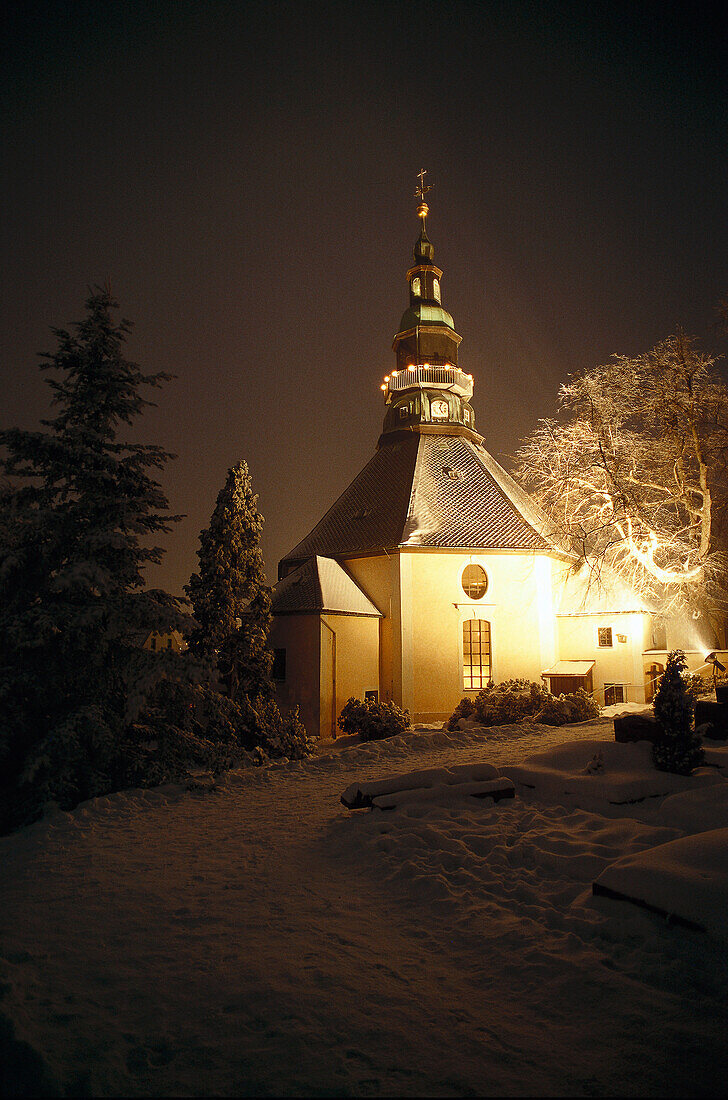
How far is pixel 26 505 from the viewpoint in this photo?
9891 mm

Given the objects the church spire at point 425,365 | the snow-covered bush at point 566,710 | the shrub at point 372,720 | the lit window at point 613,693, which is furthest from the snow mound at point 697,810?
the church spire at point 425,365

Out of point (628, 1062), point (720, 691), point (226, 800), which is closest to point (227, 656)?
point (226, 800)

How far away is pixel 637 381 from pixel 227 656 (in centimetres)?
1658

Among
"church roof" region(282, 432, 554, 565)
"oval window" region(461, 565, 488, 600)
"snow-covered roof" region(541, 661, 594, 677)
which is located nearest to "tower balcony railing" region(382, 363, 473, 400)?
"church roof" region(282, 432, 554, 565)

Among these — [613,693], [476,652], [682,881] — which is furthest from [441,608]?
[682,881]

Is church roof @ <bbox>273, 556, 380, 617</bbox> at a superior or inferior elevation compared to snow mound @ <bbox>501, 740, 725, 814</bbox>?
superior

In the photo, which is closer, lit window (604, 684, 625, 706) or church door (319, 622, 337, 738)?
church door (319, 622, 337, 738)

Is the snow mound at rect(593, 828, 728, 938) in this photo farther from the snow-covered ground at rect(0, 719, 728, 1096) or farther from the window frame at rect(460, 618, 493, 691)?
the window frame at rect(460, 618, 493, 691)

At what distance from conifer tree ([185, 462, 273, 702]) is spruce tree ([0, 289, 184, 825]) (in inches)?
140

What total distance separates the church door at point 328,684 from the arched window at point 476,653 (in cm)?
499

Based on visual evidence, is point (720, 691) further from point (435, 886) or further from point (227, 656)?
point (227, 656)

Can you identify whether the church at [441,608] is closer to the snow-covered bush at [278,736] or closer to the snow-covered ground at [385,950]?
the snow-covered bush at [278,736]

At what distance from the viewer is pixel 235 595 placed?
1420cm

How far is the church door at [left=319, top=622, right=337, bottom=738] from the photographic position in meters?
18.5
